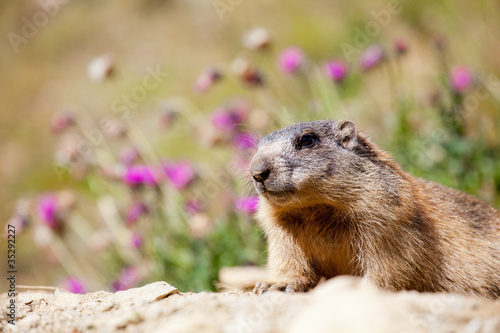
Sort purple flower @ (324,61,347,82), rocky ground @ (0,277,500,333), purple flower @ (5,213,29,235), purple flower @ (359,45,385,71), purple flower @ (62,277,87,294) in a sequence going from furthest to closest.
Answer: purple flower @ (324,61,347,82) < purple flower @ (359,45,385,71) < purple flower @ (5,213,29,235) < purple flower @ (62,277,87,294) < rocky ground @ (0,277,500,333)

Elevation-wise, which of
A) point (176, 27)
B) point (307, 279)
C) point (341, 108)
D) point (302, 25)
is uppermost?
point (176, 27)

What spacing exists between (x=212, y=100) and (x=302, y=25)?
130 inches

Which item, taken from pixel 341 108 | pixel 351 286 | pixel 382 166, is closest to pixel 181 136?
pixel 341 108

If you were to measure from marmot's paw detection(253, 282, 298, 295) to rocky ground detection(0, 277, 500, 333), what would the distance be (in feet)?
1.88

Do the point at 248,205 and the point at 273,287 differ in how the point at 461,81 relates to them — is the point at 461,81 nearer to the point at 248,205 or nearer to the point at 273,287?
the point at 248,205

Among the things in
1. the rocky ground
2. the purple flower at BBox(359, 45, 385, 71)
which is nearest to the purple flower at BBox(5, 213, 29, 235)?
the rocky ground

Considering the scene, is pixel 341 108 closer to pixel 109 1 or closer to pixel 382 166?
pixel 382 166

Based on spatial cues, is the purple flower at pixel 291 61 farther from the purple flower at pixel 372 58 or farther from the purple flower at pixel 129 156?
the purple flower at pixel 129 156

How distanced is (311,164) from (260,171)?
1.42 ft

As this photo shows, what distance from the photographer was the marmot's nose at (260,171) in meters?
3.97

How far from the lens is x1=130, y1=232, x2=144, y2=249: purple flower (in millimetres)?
6535

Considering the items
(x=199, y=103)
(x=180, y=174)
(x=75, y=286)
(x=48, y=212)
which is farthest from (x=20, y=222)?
(x=199, y=103)

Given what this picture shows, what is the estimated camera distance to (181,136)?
543 inches

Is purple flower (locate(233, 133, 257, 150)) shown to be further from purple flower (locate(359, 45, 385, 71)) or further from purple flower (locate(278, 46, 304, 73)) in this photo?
purple flower (locate(359, 45, 385, 71))
